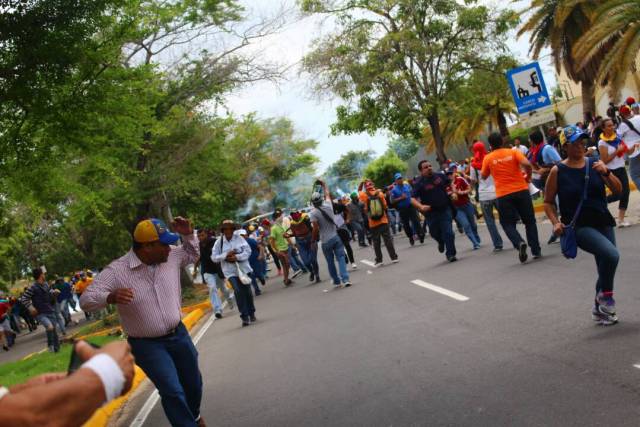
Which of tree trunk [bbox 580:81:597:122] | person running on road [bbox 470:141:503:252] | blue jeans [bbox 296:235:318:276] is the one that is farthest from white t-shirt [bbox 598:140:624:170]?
tree trunk [bbox 580:81:597:122]

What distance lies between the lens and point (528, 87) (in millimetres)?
15625

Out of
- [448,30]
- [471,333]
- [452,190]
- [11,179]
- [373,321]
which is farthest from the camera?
[448,30]

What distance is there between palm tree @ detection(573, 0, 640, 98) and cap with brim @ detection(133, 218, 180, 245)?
2179 centimetres

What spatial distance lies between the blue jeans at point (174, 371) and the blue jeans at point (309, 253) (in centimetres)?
1139

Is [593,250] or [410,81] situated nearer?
[593,250]

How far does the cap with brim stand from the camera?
571cm

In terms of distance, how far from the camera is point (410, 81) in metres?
33.7

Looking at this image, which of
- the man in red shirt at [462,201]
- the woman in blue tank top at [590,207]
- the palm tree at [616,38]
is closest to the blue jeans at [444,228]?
the man in red shirt at [462,201]

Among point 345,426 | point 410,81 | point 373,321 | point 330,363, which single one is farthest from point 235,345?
point 410,81

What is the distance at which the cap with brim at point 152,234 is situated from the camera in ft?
18.7

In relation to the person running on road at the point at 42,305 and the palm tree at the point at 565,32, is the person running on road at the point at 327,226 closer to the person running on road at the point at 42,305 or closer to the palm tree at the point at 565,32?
the person running on road at the point at 42,305

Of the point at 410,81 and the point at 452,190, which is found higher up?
the point at 410,81

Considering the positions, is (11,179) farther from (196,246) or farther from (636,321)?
(636,321)

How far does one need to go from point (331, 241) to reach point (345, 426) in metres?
9.24
